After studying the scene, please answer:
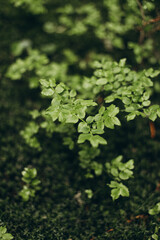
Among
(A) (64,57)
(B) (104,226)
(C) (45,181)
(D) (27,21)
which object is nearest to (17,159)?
(C) (45,181)

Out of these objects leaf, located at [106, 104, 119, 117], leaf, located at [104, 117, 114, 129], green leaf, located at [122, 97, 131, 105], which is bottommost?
leaf, located at [104, 117, 114, 129]

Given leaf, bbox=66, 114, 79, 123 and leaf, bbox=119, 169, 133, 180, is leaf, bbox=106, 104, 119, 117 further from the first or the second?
leaf, bbox=119, 169, 133, 180

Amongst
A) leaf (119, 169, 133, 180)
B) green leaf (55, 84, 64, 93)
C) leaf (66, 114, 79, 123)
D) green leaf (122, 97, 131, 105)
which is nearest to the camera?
leaf (66, 114, 79, 123)

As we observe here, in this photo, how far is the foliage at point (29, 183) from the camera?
224cm

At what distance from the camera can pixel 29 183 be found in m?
2.33

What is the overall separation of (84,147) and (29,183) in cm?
70

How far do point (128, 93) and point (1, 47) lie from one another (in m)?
2.78

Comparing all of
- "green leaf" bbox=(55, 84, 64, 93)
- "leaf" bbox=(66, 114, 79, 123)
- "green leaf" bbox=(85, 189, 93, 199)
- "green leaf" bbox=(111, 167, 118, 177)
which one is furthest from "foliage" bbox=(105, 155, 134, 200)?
"green leaf" bbox=(55, 84, 64, 93)

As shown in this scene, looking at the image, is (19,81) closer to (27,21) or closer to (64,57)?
(64,57)

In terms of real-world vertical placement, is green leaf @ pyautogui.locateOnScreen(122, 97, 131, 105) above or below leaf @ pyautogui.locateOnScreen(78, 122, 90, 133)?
above

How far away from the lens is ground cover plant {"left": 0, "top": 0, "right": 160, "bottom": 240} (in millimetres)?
1869

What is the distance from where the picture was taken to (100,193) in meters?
2.42

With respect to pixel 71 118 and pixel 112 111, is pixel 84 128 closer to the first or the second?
pixel 71 118

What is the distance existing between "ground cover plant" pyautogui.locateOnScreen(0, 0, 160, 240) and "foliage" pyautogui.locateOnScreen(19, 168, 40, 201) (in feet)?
0.03
